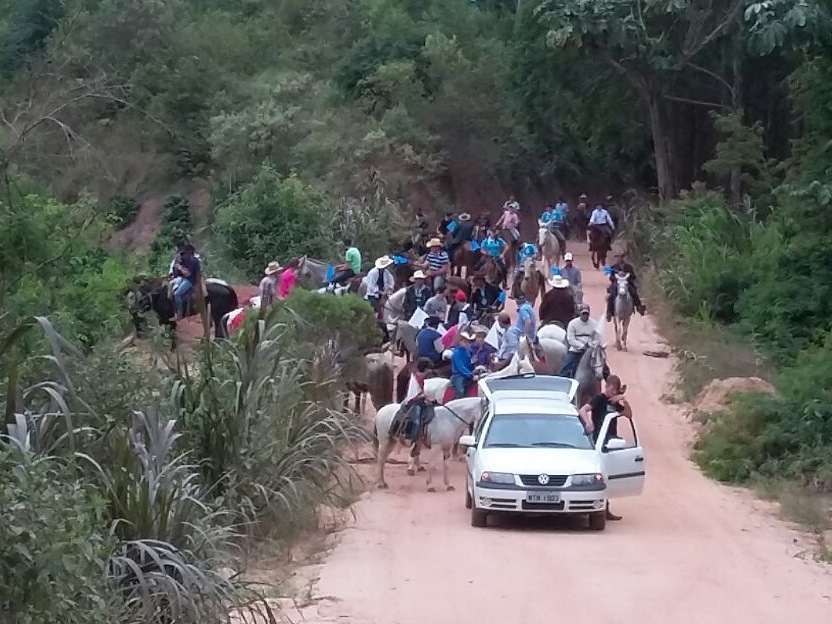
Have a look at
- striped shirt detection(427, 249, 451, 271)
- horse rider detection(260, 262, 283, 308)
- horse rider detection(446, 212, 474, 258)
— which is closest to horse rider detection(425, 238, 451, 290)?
striped shirt detection(427, 249, 451, 271)

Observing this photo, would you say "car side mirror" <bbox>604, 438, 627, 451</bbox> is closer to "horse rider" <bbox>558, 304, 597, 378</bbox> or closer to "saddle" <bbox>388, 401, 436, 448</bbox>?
"saddle" <bbox>388, 401, 436, 448</bbox>

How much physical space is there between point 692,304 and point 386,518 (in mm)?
17122

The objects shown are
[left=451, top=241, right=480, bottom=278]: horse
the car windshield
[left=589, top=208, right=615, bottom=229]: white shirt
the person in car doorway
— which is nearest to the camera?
the car windshield

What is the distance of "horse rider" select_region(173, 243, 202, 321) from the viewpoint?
83.1 feet

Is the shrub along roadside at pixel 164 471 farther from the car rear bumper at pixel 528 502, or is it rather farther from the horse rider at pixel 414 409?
the car rear bumper at pixel 528 502

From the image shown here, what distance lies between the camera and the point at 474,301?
977 inches

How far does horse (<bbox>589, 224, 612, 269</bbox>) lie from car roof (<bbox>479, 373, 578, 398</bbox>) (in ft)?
60.6

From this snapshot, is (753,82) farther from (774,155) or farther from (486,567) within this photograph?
(486,567)

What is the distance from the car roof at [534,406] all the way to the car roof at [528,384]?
0.38m

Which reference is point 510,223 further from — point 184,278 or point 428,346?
point 428,346

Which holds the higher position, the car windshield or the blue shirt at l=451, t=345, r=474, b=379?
the blue shirt at l=451, t=345, r=474, b=379

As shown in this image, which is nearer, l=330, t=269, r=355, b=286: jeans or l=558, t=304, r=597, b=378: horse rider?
l=558, t=304, r=597, b=378: horse rider

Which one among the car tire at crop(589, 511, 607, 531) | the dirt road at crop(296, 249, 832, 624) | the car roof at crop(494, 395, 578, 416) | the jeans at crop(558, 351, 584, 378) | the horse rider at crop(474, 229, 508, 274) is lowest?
the dirt road at crop(296, 249, 832, 624)

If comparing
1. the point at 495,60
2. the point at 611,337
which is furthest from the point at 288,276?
the point at 495,60
